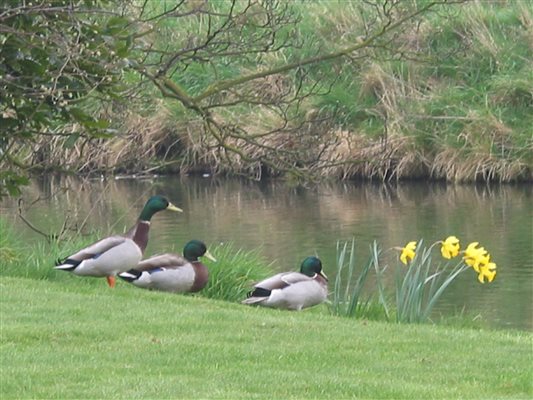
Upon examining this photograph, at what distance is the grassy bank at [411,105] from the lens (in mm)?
25000

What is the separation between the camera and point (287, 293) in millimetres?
12242

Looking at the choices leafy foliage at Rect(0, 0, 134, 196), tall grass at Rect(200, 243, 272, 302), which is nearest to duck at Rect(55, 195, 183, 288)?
tall grass at Rect(200, 243, 272, 302)

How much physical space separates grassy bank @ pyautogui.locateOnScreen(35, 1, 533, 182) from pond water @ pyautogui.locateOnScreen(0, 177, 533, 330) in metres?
0.51

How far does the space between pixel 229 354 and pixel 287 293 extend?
3.67 m

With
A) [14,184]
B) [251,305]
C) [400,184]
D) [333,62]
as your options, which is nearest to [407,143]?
[400,184]

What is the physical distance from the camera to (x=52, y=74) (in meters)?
7.05

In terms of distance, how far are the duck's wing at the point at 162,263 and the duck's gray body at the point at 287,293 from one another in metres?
0.83

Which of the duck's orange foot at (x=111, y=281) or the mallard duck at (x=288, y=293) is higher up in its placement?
the duck's orange foot at (x=111, y=281)

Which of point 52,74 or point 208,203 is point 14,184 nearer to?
point 52,74

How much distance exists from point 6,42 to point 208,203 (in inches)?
678

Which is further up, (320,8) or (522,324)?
(320,8)

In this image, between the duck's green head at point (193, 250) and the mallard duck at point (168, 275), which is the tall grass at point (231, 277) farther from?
the mallard duck at point (168, 275)

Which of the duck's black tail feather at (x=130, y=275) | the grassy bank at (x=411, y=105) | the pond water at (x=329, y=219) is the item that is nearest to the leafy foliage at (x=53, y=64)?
the duck's black tail feather at (x=130, y=275)

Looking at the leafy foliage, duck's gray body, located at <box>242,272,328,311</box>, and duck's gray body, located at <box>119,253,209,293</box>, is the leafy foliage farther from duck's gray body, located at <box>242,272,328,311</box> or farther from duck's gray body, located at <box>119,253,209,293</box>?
duck's gray body, located at <box>119,253,209,293</box>
